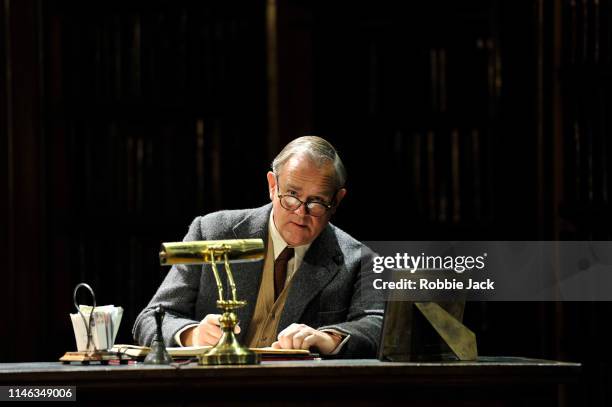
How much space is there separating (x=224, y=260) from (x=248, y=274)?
63cm

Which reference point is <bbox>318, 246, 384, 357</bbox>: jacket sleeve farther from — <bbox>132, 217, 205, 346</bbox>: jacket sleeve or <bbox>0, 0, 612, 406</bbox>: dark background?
<bbox>0, 0, 612, 406</bbox>: dark background

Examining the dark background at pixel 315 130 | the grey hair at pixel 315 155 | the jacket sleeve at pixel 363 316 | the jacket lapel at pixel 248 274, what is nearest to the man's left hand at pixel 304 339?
the jacket sleeve at pixel 363 316

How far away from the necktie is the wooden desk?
832 mm

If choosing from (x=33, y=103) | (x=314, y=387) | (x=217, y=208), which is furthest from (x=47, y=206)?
(x=314, y=387)

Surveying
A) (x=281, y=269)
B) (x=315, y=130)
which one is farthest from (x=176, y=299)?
(x=315, y=130)

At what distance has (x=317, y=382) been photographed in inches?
86.4

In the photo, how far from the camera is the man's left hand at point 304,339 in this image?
267cm

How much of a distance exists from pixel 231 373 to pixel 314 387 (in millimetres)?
181

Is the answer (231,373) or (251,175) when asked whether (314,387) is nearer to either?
(231,373)

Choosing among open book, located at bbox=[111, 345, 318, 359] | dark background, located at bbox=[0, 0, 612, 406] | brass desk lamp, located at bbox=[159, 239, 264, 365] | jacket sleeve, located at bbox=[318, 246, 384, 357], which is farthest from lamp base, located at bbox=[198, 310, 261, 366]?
dark background, located at bbox=[0, 0, 612, 406]

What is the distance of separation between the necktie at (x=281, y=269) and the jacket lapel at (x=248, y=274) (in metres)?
0.05

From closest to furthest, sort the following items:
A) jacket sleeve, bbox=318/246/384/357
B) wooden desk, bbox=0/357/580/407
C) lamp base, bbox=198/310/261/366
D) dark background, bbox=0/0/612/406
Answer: wooden desk, bbox=0/357/580/407
lamp base, bbox=198/310/261/366
jacket sleeve, bbox=318/246/384/357
dark background, bbox=0/0/612/406

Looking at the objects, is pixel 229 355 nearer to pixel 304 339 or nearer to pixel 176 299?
pixel 304 339

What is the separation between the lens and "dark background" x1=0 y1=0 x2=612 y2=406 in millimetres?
3896
